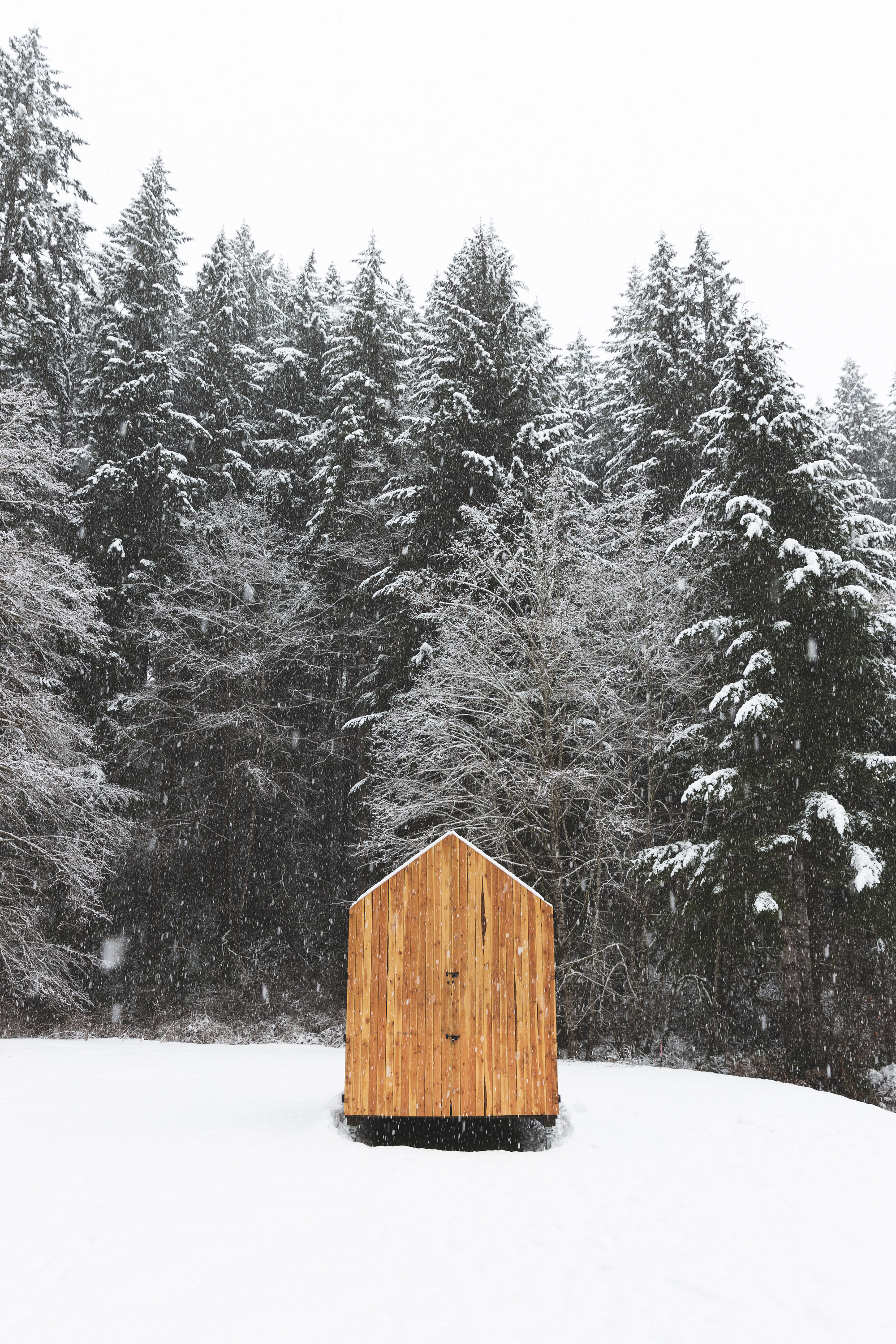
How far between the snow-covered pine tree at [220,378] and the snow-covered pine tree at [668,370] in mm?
8841

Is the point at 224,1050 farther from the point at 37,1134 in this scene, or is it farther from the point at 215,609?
the point at 215,609

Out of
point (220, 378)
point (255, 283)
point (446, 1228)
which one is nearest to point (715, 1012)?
point (446, 1228)

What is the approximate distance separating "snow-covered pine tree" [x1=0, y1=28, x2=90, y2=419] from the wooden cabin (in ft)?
46.2

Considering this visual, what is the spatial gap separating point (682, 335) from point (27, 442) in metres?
13.6

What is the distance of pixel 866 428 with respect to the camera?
23.6 m

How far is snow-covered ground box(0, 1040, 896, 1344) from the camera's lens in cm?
425

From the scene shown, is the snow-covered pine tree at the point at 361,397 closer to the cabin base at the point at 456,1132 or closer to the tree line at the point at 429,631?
the tree line at the point at 429,631

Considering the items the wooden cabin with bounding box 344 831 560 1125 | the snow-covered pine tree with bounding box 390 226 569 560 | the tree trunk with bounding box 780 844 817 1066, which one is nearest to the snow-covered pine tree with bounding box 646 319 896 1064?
the tree trunk with bounding box 780 844 817 1066

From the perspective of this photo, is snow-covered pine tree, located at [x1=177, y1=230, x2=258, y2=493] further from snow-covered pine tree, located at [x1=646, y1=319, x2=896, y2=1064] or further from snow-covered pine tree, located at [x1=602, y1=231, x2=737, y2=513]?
snow-covered pine tree, located at [x1=646, y1=319, x2=896, y2=1064]

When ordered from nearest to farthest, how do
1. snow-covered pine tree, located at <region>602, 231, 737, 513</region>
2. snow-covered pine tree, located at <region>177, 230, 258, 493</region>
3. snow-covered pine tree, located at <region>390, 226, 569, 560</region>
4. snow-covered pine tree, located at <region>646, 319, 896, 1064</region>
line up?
snow-covered pine tree, located at <region>646, 319, 896, 1064</region>, snow-covered pine tree, located at <region>390, 226, 569, 560</region>, snow-covered pine tree, located at <region>602, 231, 737, 513</region>, snow-covered pine tree, located at <region>177, 230, 258, 493</region>

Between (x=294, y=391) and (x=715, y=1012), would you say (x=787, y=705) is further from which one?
(x=294, y=391)

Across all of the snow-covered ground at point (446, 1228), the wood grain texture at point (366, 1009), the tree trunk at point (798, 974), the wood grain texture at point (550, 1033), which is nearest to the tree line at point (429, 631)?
the tree trunk at point (798, 974)

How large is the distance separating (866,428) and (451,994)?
21296mm

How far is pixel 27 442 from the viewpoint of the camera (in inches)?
547
